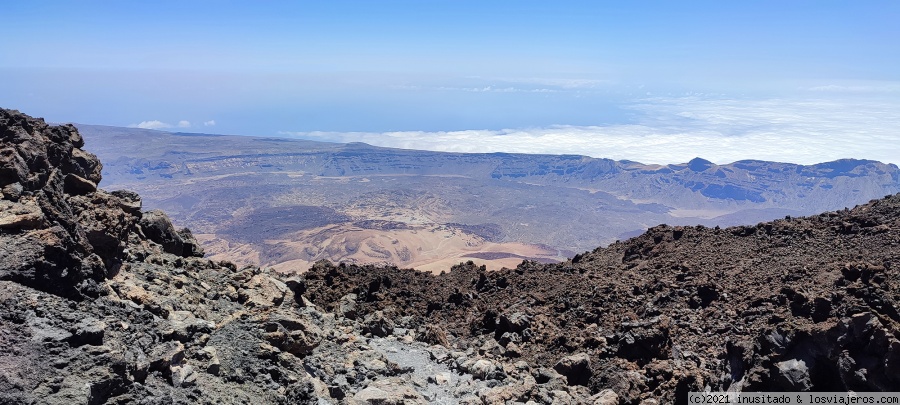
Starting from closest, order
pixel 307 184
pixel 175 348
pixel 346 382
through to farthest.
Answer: pixel 175 348 → pixel 346 382 → pixel 307 184

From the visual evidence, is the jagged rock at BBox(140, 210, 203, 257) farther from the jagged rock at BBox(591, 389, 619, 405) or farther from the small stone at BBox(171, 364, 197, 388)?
the jagged rock at BBox(591, 389, 619, 405)

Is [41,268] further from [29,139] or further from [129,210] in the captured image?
[129,210]

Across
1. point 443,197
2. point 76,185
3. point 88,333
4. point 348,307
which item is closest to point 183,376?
point 88,333

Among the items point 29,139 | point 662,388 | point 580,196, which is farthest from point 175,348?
point 580,196

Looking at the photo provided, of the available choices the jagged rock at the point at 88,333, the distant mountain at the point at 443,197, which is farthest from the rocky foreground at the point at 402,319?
the distant mountain at the point at 443,197

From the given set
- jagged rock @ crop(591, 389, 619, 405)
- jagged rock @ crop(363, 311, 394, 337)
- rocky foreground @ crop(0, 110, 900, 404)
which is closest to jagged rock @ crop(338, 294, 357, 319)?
rocky foreground @ crop(0, 110, 900, 404)

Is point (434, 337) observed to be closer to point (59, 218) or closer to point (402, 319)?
point (402, 319)
